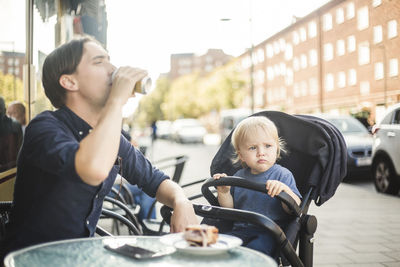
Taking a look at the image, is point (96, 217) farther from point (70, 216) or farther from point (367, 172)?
point (367, 172)

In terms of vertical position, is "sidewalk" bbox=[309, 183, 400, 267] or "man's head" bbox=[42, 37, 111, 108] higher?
"man's head" bbox=[42, 37, 111, 108]

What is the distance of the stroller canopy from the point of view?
9.44 ft

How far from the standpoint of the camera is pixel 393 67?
368 centimetres

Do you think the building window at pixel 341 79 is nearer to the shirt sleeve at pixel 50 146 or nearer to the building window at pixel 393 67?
the building window at pixel 393 67

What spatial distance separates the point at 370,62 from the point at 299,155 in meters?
1.07

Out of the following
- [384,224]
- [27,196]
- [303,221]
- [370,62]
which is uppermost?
[370,62]

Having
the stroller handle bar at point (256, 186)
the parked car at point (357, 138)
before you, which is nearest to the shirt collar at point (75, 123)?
the stroller handle bar at point (256, 186)

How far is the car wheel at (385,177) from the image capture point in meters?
5.43

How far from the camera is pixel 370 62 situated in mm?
3764

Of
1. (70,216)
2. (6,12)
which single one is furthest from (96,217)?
(6,12)

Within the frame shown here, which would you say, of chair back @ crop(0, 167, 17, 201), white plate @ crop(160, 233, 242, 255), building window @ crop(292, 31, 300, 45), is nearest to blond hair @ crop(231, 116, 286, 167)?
white plate @ crop(160, 233, 242, 255)

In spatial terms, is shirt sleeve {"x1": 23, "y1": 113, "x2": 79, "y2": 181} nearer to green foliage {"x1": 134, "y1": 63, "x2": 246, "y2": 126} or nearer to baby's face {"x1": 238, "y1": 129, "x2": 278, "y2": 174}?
baby's face {"x1": 238, "y1": 129, "x2": 278, "y2": 174}

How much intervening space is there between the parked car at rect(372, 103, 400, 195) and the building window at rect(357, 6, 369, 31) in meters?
0.67

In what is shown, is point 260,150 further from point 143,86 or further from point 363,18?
point 363,18
